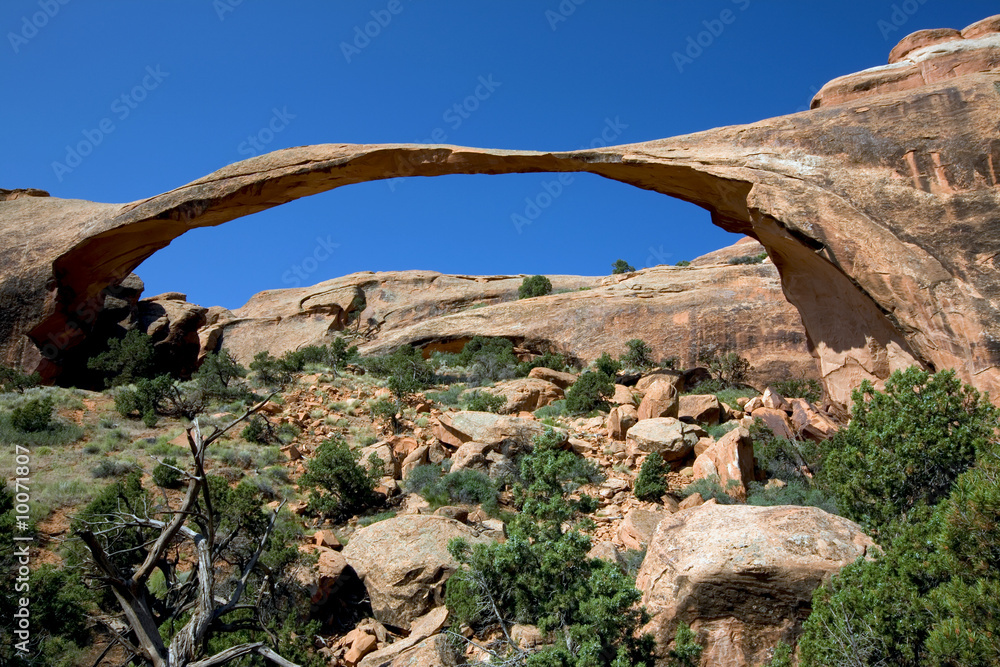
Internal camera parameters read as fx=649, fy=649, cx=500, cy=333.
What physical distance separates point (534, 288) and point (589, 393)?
11.6 metres

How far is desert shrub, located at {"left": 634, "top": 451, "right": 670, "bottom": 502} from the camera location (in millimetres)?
9312

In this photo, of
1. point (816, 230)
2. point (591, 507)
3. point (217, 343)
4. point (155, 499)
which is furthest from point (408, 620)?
point (217, 343)

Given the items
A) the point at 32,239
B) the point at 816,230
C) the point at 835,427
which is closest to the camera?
the point at 816,230

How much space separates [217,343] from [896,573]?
26671mm

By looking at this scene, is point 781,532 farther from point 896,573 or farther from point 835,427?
point 835,427

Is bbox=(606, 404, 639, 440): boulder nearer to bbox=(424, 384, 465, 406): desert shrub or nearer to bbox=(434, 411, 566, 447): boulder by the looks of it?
bbox=(434, 411, 566, 447): boulder

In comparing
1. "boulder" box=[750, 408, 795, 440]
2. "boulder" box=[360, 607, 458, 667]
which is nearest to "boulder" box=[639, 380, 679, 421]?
"boulder" box=[750, 408, 795, 440]

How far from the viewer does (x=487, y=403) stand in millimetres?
13938

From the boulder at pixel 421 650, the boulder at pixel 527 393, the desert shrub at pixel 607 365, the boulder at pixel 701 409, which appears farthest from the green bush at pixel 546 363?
the boulder at pixel 421 650

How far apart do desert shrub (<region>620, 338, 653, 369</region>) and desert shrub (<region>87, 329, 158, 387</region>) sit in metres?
12.2

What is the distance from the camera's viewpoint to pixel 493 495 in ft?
31.1

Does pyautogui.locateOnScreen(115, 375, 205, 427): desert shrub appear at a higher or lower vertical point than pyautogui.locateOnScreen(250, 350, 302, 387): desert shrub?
lower

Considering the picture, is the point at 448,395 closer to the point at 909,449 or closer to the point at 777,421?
the point at 777,421

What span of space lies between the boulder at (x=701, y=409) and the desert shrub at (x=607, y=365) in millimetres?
3177
